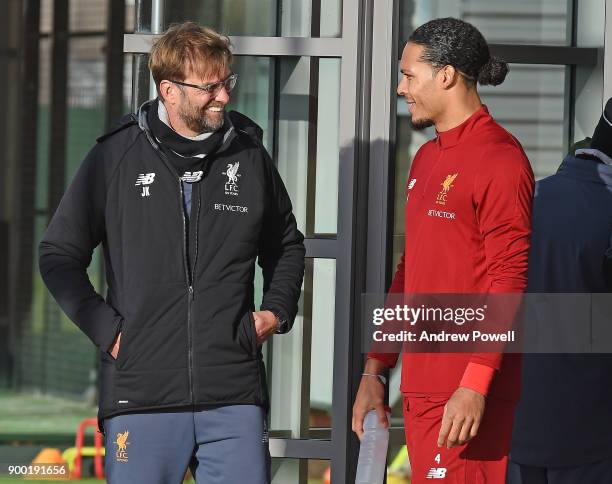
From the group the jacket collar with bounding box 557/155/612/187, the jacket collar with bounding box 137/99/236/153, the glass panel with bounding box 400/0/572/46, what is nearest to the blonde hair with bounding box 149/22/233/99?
the jacket collar with bounding box 137/99/236/153

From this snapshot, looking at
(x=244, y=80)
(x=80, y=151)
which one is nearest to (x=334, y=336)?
(x=244, y=80)

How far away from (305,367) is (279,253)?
1.05 meters

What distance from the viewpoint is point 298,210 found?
448cm

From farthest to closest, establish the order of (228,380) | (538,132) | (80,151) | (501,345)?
(80,151)
(538,132)
(228,380)
(501,345)

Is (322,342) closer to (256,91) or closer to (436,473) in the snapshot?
(256,91)

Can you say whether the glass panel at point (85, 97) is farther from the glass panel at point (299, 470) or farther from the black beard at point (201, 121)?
the black beard at point (201, 121)

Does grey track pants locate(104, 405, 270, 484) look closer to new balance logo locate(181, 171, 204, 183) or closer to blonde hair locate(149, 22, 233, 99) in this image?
new balance logo locate(181, 171, 204, 183)

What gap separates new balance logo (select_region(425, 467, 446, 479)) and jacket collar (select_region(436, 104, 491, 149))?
2.56ft

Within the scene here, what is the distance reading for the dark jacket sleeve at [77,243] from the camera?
10.8ft

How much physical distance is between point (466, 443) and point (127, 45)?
1.95 m

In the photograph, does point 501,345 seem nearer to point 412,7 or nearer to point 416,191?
point 416,191

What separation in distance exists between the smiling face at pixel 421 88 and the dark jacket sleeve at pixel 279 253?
456 mm

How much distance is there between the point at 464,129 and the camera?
3.19 meters

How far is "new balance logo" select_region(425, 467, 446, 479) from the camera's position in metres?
3.13
